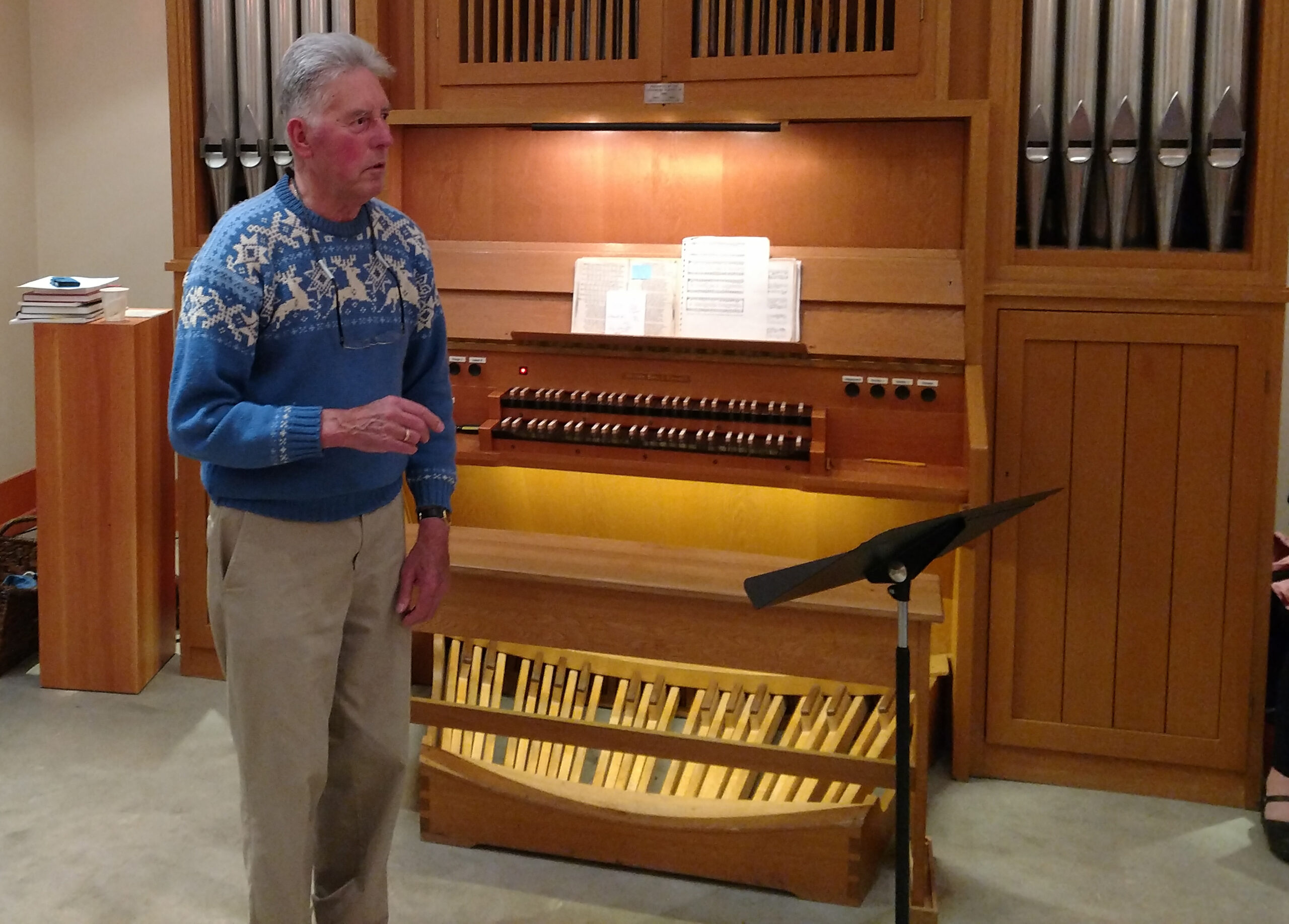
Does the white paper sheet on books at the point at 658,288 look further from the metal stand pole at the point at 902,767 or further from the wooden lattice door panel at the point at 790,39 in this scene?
the metal stand pole at the point at 902,767

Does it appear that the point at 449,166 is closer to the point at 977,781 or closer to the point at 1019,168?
the point at 1019,168

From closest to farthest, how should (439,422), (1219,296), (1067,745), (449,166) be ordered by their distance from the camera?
1. (439,422)
2. (1219,296)
3. (1067,745)
4. (449,166)

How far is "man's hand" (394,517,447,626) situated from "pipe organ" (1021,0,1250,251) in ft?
6.17

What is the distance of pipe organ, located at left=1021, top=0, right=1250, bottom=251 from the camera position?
3.18 meters

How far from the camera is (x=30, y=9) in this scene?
18.1 feet

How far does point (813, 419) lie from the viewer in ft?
11.1

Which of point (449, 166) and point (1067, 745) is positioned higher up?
point (449, 166)

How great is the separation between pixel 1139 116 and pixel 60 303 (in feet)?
9.90

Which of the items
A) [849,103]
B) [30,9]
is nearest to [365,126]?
[849,103]

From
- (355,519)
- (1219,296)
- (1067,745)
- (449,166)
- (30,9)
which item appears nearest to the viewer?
(355,519)

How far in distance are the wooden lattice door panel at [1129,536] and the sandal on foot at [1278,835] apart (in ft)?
0.68

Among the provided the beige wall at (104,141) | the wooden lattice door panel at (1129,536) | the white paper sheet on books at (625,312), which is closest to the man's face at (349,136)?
the white paper sheet on books at (625,312)

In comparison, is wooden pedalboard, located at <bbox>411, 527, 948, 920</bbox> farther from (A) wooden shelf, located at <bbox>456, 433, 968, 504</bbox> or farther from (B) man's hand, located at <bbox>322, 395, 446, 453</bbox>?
(B) man's hand, located at <bbox>322, 395, 446, 453</bbox>

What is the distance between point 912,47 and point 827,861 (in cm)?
203
